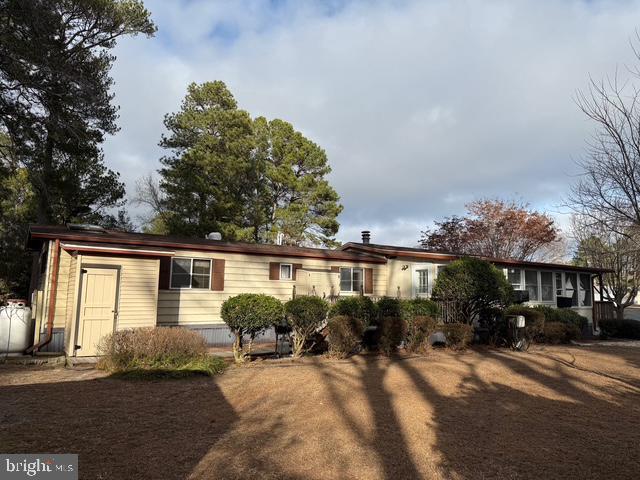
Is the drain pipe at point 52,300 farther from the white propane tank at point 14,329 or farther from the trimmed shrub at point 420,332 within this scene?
the trimmed shrub at point 420,332

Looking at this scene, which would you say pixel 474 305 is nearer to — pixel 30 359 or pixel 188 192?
pixel 30 359

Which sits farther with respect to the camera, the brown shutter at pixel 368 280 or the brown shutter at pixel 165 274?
the brown shutter at pixel 368 280

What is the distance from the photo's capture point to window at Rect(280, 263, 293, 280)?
1410 centimetres

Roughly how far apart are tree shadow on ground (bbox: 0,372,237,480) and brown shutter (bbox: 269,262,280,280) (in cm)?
668

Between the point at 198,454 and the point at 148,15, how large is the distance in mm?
15000

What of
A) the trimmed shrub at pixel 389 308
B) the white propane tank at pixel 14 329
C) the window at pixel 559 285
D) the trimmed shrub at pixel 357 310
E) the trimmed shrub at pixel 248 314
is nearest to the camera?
the trimmed shrub at pixel 248 314

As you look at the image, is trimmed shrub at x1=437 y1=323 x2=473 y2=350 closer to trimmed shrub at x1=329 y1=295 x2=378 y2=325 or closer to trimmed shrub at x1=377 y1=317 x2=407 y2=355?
trimmed shrub at x1=377 y1=317 x2=407 y2=355

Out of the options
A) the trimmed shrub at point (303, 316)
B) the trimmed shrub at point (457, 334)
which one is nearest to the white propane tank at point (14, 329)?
the trimmed shrub at point (303, 316)

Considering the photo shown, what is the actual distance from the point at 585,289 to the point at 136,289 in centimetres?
1953

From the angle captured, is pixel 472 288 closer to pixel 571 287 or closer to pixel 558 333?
pixel 558 333

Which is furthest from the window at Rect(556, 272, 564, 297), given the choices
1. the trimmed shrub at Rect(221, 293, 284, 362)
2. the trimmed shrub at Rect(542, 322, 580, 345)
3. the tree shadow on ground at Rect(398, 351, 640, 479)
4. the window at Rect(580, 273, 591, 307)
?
the trimmed shrub at Rect(221, 293, 284, 362)

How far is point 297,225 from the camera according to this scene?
26.1 m

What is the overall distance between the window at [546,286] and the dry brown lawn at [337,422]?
11171mm

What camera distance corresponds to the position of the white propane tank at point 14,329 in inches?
381
